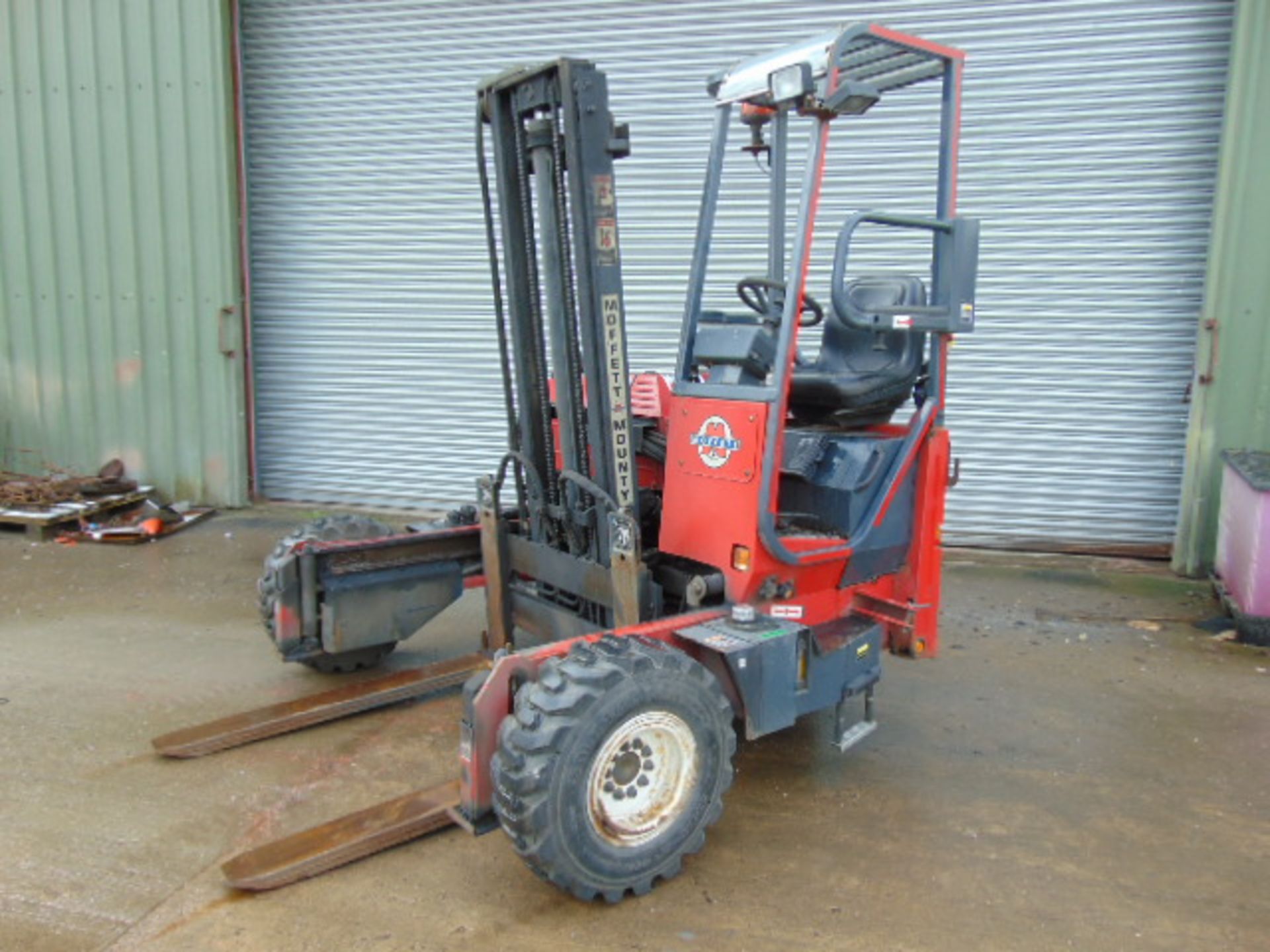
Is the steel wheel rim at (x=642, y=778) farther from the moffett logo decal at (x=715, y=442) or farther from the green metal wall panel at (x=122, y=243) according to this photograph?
the green metal wall panel at (x=122, y=243)

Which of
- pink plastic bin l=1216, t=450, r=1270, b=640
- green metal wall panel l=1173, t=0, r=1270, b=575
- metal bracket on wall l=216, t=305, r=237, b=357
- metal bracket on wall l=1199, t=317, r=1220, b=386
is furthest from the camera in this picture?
metal bracket on wall l=216, t=305, r=237, b=357

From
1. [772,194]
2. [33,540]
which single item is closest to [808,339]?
[772,194]

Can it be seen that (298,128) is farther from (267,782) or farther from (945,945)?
(945,945)

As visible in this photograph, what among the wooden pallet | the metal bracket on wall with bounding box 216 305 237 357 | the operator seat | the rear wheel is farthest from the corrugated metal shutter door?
the rear wheel

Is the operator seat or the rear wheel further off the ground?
the operator seat

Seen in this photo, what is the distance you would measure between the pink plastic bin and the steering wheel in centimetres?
325

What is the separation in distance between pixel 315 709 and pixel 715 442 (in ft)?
7.89

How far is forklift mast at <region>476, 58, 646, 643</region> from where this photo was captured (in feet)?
12.9

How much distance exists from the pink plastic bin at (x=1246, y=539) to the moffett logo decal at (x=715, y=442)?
154 inches

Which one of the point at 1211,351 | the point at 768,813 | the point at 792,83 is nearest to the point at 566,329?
the point at 792,83

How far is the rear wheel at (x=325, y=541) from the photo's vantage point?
480 cm

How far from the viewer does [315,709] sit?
15.5 ft

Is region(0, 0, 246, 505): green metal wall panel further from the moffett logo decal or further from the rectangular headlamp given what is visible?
the rectangular headlamp

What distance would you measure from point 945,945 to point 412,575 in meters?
3.07
